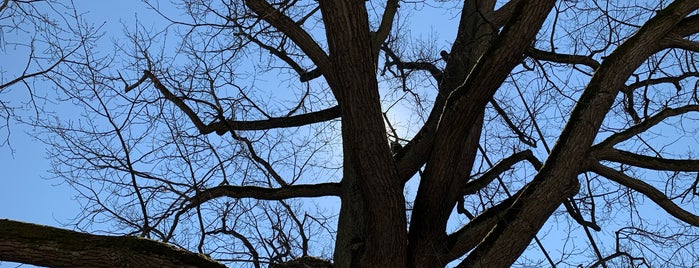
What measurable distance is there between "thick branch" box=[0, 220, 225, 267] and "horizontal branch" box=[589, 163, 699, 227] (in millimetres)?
3144

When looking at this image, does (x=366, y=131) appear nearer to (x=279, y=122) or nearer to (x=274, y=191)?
(x=274, y=191)

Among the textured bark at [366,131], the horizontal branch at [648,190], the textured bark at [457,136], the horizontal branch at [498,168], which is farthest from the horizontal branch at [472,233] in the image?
the horizontal branch at [648,190]

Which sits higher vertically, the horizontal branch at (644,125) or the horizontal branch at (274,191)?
the horizontal branch at (644,125)

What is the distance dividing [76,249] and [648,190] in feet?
13.3

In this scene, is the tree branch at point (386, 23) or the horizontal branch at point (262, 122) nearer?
the horizontal branch at point (262, 122)

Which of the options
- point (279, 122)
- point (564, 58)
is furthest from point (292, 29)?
point (564, 58)


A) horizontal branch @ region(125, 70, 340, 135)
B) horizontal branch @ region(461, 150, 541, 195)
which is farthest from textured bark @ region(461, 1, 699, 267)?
horizontal branch @ region(125, 70, 340, 135)

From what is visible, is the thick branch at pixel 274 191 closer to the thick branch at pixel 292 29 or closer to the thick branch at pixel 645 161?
the thick branch at pixel 292 29

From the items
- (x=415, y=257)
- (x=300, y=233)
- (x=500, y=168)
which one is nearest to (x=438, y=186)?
(x=415, y=257)

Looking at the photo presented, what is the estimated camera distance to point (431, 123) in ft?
19.1

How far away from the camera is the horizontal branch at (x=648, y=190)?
5.56m

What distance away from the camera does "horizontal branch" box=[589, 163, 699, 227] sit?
219 inches

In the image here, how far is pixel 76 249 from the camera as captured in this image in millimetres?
4105

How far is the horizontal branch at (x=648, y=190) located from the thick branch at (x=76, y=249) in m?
3.14
